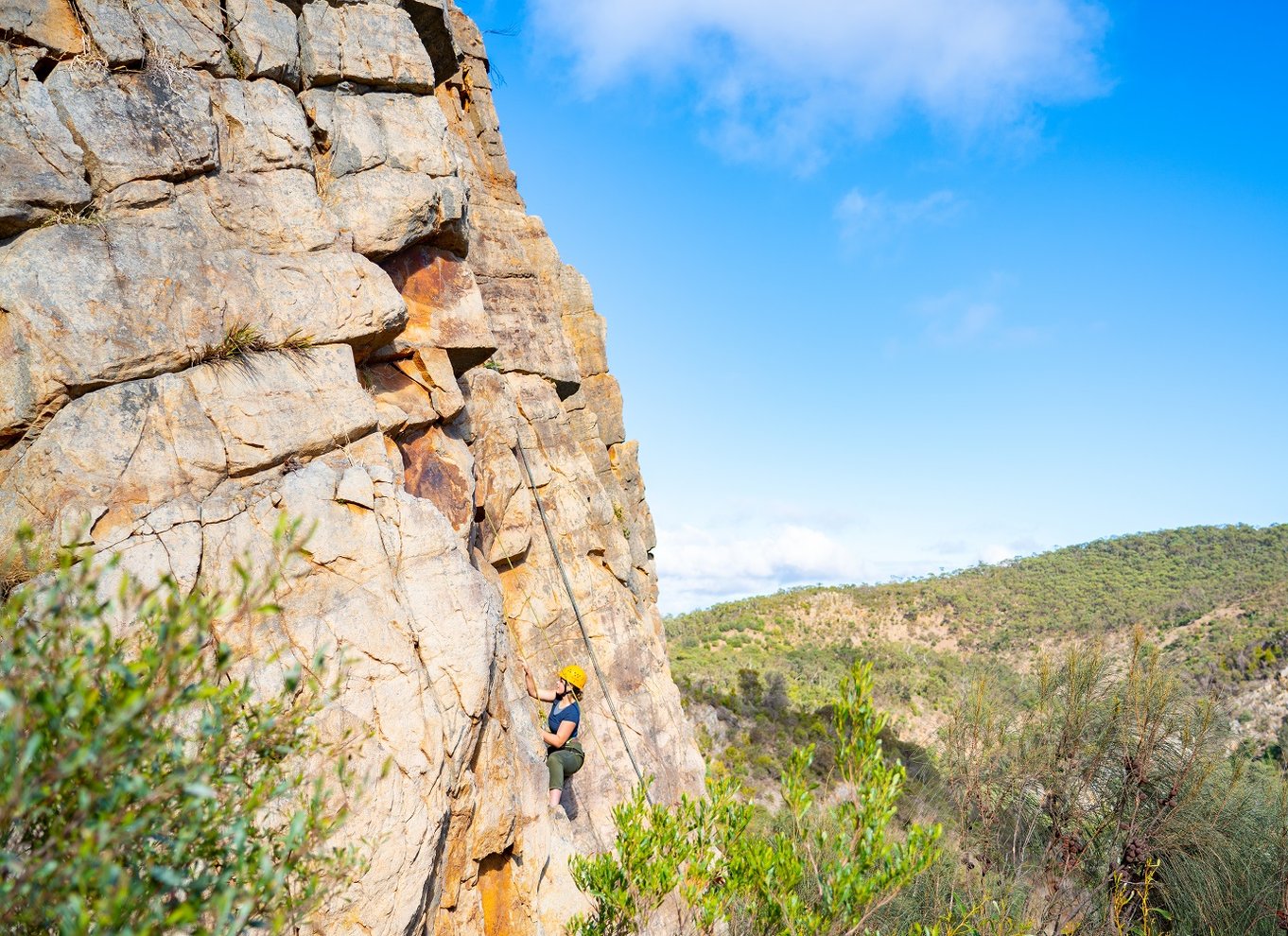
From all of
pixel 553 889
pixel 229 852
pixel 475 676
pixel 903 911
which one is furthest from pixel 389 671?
pixel 903 911

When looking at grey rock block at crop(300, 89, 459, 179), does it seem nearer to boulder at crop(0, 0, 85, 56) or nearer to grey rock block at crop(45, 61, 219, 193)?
grey rock block at crop(45, 61, 219, 193)

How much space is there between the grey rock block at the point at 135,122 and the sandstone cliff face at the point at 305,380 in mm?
25

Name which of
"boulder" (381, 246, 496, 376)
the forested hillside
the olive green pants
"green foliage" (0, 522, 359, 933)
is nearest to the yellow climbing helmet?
the olive green pants

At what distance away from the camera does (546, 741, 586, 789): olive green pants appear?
411 inches

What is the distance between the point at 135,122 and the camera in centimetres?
834

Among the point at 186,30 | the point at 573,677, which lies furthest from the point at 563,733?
the point at 186,30

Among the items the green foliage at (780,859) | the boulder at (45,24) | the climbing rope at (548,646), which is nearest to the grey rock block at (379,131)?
the boulder at (45,24)

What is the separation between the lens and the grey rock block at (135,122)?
792cm

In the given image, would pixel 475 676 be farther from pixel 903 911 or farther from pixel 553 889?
pixel 903 911

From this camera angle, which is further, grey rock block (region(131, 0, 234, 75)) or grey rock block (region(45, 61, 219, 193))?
grey rock block (region(131, 0, 234, 75))

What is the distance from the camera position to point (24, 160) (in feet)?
24.3

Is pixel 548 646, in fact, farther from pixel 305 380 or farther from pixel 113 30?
pixel 113 30

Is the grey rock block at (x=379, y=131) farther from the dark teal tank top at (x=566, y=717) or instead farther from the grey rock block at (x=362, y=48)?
the dark teal tank top at (x=566, y=717)

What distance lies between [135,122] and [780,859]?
10111 millimetres
